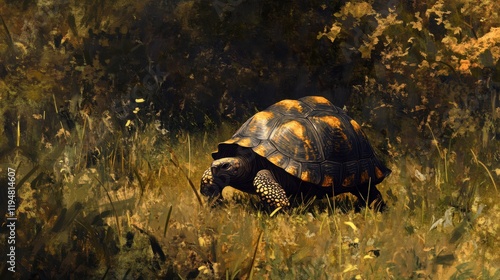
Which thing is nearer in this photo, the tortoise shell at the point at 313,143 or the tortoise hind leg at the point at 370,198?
the tortoise shell at the point at 313,143

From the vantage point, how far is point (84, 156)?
6590 mm

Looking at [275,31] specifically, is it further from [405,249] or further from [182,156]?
[405,249]

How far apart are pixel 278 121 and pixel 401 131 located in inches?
77.3

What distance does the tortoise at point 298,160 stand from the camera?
600cm

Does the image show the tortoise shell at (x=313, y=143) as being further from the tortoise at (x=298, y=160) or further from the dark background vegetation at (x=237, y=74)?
the dark background vegetation at (x=237, y=74)

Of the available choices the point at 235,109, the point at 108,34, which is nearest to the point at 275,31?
the point at 235,109

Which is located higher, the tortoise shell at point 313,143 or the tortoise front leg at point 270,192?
the tortoise shell at point 313,143

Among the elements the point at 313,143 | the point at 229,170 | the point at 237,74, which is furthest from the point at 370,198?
the point at 237,74

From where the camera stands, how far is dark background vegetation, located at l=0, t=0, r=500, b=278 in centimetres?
688

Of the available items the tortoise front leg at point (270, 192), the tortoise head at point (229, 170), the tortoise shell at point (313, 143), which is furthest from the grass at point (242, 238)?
Result: the tortoise shell at point (313, 143)

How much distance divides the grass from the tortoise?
0.25m

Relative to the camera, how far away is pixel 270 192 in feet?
19.3

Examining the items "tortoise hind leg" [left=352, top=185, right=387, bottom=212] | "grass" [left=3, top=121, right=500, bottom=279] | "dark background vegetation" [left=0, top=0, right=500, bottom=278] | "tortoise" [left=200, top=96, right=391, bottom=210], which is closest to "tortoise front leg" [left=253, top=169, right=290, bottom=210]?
"tortoise" [left=200, top=96, right=391, bottom=210]

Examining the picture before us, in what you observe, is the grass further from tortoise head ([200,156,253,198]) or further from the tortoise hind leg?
the tortoise hind leg
